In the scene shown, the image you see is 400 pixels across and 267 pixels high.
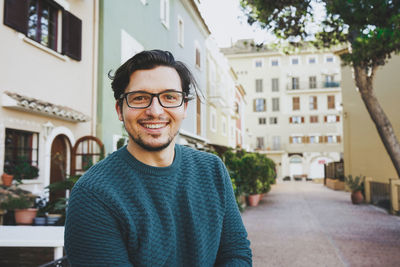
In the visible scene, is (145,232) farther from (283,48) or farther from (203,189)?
(283,48)

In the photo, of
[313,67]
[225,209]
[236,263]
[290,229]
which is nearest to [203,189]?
[225,209]

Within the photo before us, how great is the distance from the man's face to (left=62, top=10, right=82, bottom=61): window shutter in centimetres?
812

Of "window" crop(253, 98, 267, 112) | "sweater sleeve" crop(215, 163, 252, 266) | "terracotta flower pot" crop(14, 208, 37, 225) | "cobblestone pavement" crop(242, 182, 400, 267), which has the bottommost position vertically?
"cobblestone pavement" crop(242, 182, 400, 267)

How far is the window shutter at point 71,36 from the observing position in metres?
9.38

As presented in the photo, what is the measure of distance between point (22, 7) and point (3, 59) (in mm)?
1121

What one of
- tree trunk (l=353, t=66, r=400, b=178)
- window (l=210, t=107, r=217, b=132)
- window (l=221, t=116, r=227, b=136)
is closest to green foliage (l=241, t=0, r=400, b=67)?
tree trunk (l=353, t=66, r=400, b=178)

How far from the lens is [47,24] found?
9047 millimetres

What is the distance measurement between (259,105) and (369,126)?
31487 mm

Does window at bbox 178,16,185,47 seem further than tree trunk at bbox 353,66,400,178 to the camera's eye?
Yes

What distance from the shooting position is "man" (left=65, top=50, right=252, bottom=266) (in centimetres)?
159

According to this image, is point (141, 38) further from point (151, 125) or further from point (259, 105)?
point (259, 105)

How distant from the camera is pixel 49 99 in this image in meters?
8.78

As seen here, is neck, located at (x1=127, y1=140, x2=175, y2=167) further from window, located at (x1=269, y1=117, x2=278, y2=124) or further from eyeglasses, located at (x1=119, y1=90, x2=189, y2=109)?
window, located at (x1=269, y1=117, x2=278, y2=124)

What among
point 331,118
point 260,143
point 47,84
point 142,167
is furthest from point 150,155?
point 331,118
